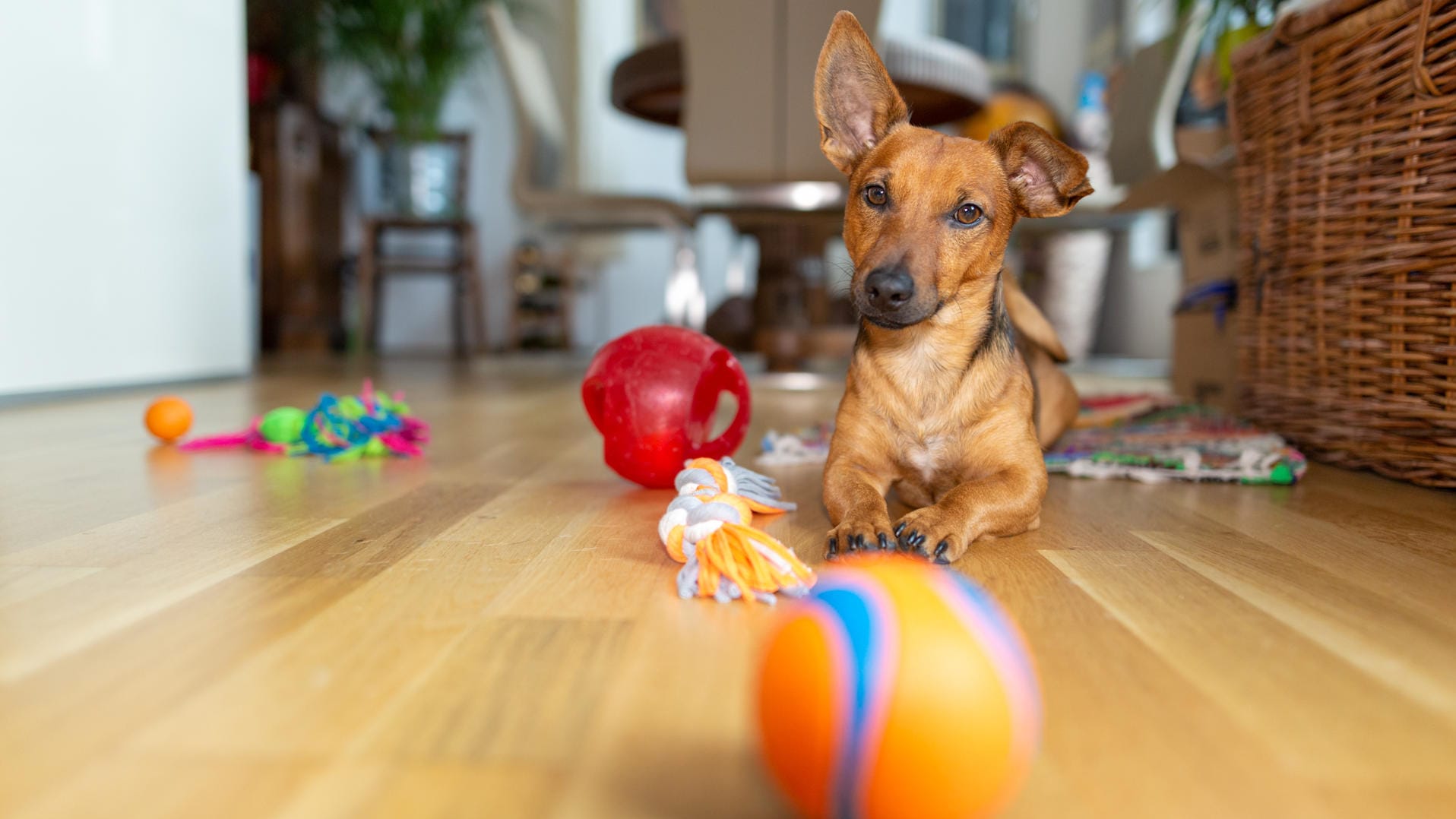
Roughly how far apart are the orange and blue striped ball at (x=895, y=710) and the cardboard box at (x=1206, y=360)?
91.8 inches

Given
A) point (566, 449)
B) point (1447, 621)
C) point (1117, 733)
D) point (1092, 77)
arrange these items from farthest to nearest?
point (1092, 77), point (566, 449), point (1447, 621), point (1117, 733)

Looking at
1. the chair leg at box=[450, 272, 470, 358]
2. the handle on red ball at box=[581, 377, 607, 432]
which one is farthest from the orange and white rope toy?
the chair leg at box=[450, 272, 470, 358]

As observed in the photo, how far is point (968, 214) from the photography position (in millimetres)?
1507

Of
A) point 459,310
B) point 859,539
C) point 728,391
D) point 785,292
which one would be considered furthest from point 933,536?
point 459,310

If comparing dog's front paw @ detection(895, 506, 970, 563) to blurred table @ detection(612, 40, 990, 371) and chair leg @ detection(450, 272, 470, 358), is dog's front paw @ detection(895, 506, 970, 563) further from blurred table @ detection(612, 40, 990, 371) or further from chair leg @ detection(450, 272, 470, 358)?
chair leg @ detection(450, 272, 470, 358)

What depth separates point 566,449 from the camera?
2.37 metres

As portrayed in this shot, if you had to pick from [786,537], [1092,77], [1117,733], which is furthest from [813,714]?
[1092,77]

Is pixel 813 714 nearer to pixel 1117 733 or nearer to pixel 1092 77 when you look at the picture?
pixel 1117 733

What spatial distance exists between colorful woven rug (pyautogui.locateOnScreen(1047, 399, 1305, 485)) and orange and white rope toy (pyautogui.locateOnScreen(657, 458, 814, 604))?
1.03 m

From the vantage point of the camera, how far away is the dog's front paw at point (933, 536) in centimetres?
125

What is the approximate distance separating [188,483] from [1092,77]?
19.5 ft

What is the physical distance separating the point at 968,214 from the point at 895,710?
42.9 inches

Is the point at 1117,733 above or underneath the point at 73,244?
underneath

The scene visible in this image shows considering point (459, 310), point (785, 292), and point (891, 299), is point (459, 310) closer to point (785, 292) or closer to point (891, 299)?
point (785, 292)
